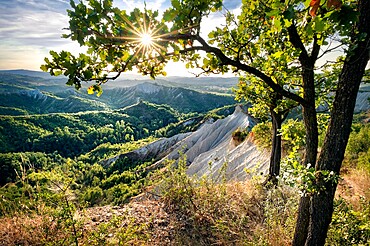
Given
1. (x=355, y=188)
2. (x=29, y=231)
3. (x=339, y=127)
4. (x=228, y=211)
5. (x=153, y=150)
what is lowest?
(x=153, y=150)

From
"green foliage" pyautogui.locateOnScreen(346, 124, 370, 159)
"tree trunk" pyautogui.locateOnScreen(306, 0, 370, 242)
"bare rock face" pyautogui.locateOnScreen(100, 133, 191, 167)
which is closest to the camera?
"tree trunk" pyautogui.locateOnScreen(306, 0, 370, 242)

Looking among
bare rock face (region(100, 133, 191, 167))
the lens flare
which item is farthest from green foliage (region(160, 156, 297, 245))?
bare rock face (region(100, 133, 191, 167))

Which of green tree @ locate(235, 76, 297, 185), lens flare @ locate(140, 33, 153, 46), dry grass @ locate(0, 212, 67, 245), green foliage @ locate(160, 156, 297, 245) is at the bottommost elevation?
dry grass @ locate(0, 212, 67, 245)

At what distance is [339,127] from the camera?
99.9 inches

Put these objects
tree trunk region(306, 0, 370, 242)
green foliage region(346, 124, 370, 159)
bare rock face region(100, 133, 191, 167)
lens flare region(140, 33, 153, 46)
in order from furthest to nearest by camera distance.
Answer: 1. bare rock face region(100, 133, 191, 167)
2. green foliage region(346, 124, 370, 159)
3. lens flare region(140, 33, 153, 46)
4. tree trunk region(306, 0, 370, 242)

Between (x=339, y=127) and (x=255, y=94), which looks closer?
(x=339, y=127)

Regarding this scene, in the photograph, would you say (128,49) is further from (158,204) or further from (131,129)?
(131,129)

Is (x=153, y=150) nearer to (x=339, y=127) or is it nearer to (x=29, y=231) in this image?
(x=29, y=231)

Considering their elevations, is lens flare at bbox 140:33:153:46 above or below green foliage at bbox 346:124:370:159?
above

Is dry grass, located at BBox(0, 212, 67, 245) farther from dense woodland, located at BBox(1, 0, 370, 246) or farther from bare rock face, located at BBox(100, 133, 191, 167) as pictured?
bare rock face, located at BBox(100, 133, 191, 167)

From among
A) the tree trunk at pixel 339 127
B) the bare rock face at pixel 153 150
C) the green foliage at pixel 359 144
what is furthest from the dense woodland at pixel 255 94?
the bare rock face at pixel 153 150


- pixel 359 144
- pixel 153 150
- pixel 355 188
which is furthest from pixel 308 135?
pixel 153 150

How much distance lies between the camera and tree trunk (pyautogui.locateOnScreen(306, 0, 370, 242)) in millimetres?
2234

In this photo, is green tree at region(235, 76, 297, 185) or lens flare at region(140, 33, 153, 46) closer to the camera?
lens flare at region(140, 33, 153, 46)
